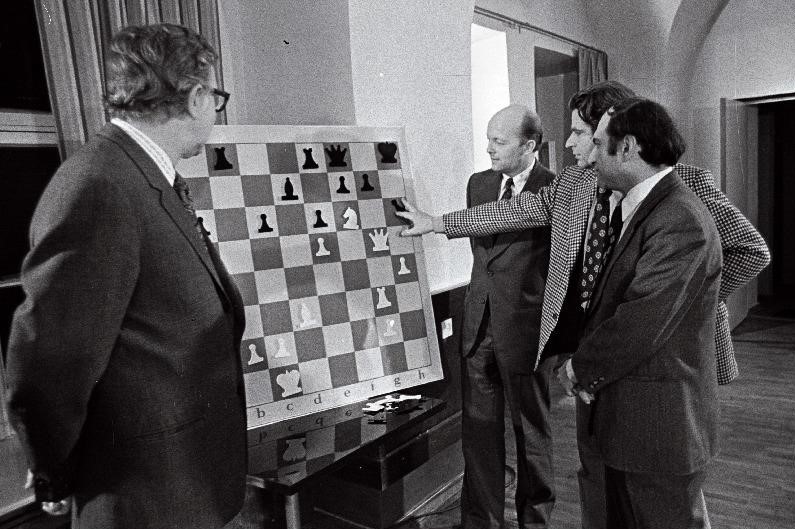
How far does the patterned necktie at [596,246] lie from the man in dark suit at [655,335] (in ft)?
0.52

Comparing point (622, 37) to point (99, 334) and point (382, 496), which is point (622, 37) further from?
point (99, 334)

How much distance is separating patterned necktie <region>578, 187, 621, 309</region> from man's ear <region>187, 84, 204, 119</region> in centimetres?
122

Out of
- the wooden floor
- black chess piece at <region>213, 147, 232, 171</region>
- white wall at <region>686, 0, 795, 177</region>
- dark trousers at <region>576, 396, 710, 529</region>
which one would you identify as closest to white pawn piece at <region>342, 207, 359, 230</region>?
black chess piece at <region>213, 147, 232, 171</region>

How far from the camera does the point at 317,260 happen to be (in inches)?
79.3

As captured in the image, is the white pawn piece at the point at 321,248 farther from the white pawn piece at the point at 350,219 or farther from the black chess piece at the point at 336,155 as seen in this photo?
the black chess piece at the point at 336,155

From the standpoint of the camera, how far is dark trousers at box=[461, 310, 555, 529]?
2346 millimetres

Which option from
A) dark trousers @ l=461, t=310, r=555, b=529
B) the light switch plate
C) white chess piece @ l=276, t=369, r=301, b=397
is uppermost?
white chess piece @ l=276, t=369, r=301, b=397

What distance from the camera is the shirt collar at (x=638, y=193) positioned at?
169 centimetres

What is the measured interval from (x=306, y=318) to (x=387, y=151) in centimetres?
69

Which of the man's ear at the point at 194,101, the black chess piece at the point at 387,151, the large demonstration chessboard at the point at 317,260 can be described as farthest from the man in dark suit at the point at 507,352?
the man's ear at the point at 194,101

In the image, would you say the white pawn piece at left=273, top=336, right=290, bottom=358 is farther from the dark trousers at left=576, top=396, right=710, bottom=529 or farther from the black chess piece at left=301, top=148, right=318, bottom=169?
the dark trousers at left=576, top=396, right=710, bottom=529

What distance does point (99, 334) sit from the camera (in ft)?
3.44

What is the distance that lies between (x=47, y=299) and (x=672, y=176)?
1.51 meters

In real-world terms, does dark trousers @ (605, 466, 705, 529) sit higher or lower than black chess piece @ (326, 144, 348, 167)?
lower
